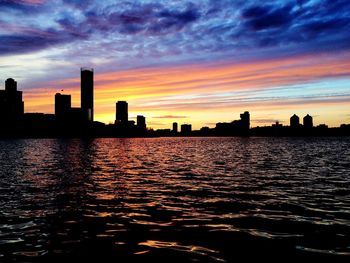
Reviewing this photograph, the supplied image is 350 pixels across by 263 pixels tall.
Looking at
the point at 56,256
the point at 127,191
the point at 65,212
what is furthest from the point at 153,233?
the point at 127,191

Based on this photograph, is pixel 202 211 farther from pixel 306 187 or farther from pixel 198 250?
pixel 306 187

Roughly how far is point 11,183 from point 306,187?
29972 mm

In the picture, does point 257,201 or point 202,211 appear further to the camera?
point 257,201

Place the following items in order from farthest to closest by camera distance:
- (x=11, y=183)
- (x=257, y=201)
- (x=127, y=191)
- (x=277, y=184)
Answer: (x=11, y=183) < (x=277, y=184) < (x=127, y=191) < (x=257, y=201)

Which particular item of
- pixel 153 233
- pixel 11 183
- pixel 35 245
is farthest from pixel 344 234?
pixel 11 183

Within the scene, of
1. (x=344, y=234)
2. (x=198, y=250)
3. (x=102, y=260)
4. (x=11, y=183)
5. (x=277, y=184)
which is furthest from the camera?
(x=11, y=183)

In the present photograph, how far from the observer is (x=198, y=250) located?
15000 millimetres

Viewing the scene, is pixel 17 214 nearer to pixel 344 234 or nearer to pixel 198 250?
pixel 198 250

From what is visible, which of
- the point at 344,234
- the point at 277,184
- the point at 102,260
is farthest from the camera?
the point at 277,184

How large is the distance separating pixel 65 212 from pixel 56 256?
8985 millimetres

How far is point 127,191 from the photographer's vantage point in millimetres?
32375

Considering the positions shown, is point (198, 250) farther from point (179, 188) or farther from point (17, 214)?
point (179, 188)

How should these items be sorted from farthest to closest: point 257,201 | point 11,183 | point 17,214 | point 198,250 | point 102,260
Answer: point 11,183, point 257,201, point 17,214, point 198,250, point 102,260

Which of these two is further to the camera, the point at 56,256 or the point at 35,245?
the point at 35,245
